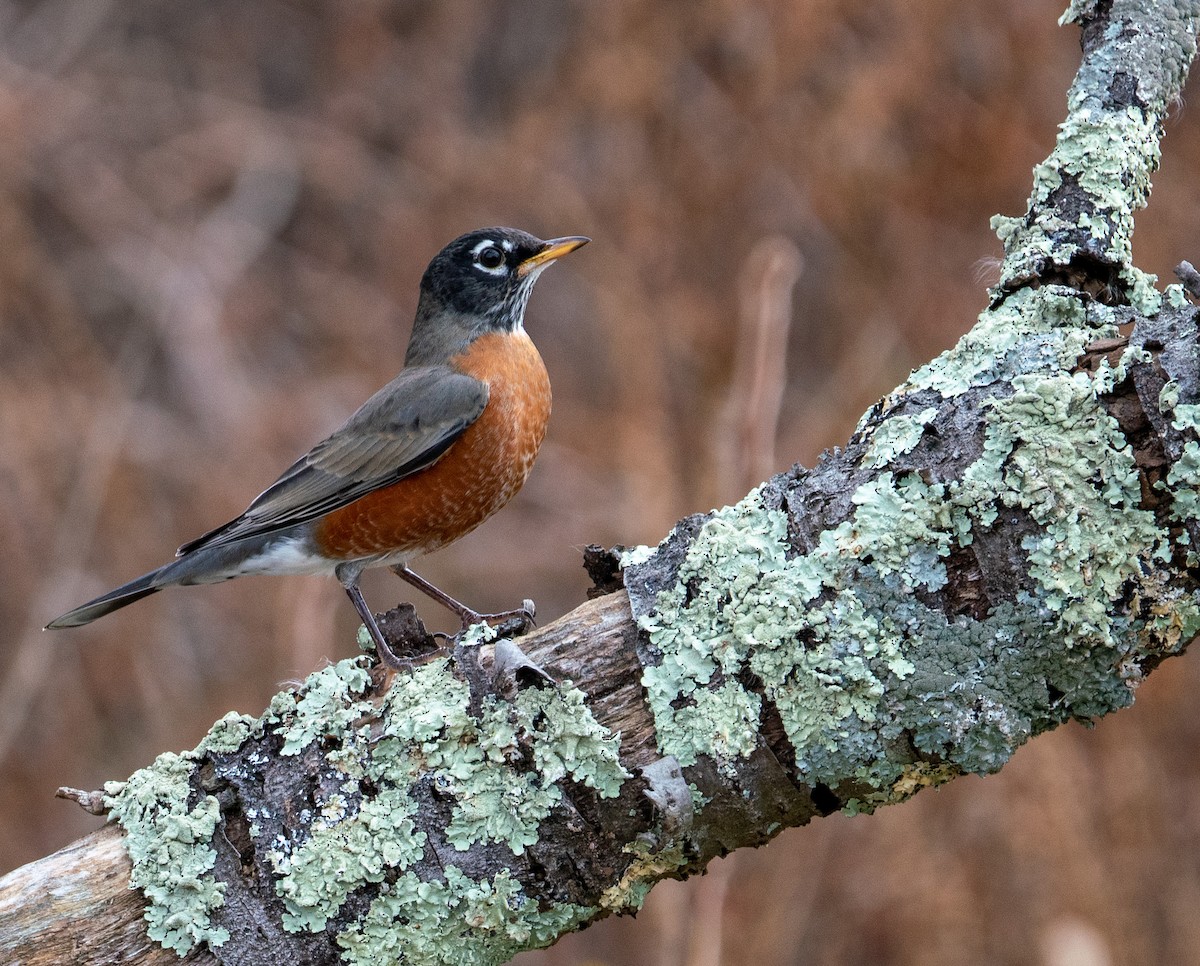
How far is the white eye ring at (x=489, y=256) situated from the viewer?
161 inches

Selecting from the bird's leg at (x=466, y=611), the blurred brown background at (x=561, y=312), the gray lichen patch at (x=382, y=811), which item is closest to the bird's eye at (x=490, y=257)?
the blurred brown background at (x=561, y=312)

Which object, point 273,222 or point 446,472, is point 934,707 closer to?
point 446,472

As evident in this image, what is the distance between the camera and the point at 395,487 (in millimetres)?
3531

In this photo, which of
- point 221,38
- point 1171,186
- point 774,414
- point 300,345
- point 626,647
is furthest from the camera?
point 221,38

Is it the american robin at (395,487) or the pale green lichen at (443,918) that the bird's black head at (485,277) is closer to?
the american robin at (395,487)

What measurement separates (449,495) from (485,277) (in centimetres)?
91

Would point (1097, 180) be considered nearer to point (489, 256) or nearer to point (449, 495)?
point (449, 495)

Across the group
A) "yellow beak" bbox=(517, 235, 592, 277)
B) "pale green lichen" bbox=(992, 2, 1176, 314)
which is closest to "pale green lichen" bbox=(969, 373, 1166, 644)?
"pale green lichen" bbox=(992, 2, 1176, 314)

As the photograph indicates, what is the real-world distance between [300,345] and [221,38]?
2.06 metres

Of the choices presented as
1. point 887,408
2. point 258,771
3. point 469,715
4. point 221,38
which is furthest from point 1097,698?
point 221,38

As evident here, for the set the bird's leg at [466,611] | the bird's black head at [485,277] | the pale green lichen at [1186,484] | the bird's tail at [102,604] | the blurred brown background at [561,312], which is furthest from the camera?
the blurred brown background at [561,312]

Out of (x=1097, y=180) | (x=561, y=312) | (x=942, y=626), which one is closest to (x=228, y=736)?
(x=942, y=626)

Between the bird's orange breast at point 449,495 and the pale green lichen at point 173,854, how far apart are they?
1.45 metres

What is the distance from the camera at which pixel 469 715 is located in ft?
6.66
